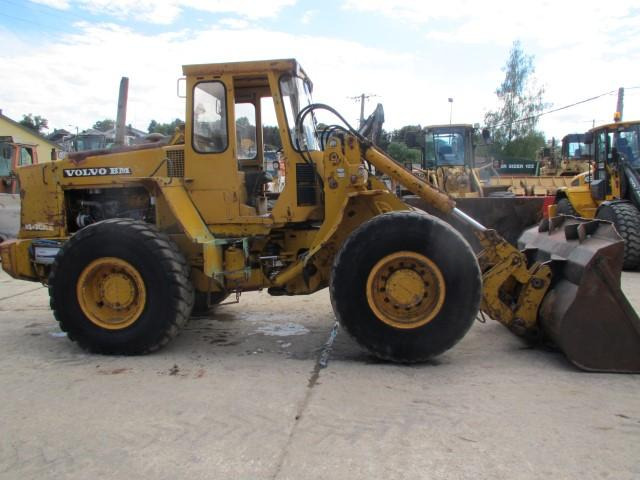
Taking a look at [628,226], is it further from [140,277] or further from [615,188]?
[140,277]

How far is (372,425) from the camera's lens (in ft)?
11.6

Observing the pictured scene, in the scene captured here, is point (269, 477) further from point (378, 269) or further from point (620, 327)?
point (620, 327)

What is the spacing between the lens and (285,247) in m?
5.64

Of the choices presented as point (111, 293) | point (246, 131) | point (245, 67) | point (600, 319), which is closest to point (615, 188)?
point (600, 319)

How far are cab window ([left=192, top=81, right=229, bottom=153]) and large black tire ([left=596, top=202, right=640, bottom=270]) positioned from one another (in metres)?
7.19

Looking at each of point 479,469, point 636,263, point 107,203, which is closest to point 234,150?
point 107,203

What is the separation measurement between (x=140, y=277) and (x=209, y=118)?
1.64m

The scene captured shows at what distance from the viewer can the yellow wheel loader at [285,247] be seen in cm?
455

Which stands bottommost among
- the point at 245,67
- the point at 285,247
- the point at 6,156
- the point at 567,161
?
the point at 285,247

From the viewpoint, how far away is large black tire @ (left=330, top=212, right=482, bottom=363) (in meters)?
4.55

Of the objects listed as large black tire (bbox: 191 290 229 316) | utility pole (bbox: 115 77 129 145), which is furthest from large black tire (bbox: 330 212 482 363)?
utility pole (bbox: 115 77 129 145)

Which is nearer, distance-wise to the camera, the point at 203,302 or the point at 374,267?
the point at 374,267

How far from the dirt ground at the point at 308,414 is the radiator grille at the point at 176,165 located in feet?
5.45

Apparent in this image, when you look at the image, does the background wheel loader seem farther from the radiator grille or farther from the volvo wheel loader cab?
the radiator grille
